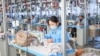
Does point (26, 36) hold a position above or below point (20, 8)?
below

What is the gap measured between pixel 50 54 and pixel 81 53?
0.64 metres

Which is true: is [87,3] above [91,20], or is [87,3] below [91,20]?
Result: above

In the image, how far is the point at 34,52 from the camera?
2.68 m

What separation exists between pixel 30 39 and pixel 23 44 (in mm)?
137

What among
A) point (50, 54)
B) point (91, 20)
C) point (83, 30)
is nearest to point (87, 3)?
point (91, 20)

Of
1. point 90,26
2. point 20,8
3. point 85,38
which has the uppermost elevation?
point 20,8

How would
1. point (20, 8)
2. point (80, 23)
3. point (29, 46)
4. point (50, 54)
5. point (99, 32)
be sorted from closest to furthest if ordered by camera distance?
point (50, 54) → point (29, 46) → point (20, 8) → point (99, 32) → point (80, 23)

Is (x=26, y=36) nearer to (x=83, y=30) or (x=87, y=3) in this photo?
(x=83, y=30)

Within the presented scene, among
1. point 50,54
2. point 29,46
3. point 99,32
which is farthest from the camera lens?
point 99,32

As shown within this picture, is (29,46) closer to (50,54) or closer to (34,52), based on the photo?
(34,52)

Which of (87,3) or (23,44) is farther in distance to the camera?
(87,3)

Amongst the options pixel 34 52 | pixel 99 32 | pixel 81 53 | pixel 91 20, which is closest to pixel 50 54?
pixel 34 52

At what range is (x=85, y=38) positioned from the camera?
680 centimetres

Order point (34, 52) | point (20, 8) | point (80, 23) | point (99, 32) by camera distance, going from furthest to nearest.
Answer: point (80, 23) → point (99, 32) → point (20, 8) → point (34, 52)
